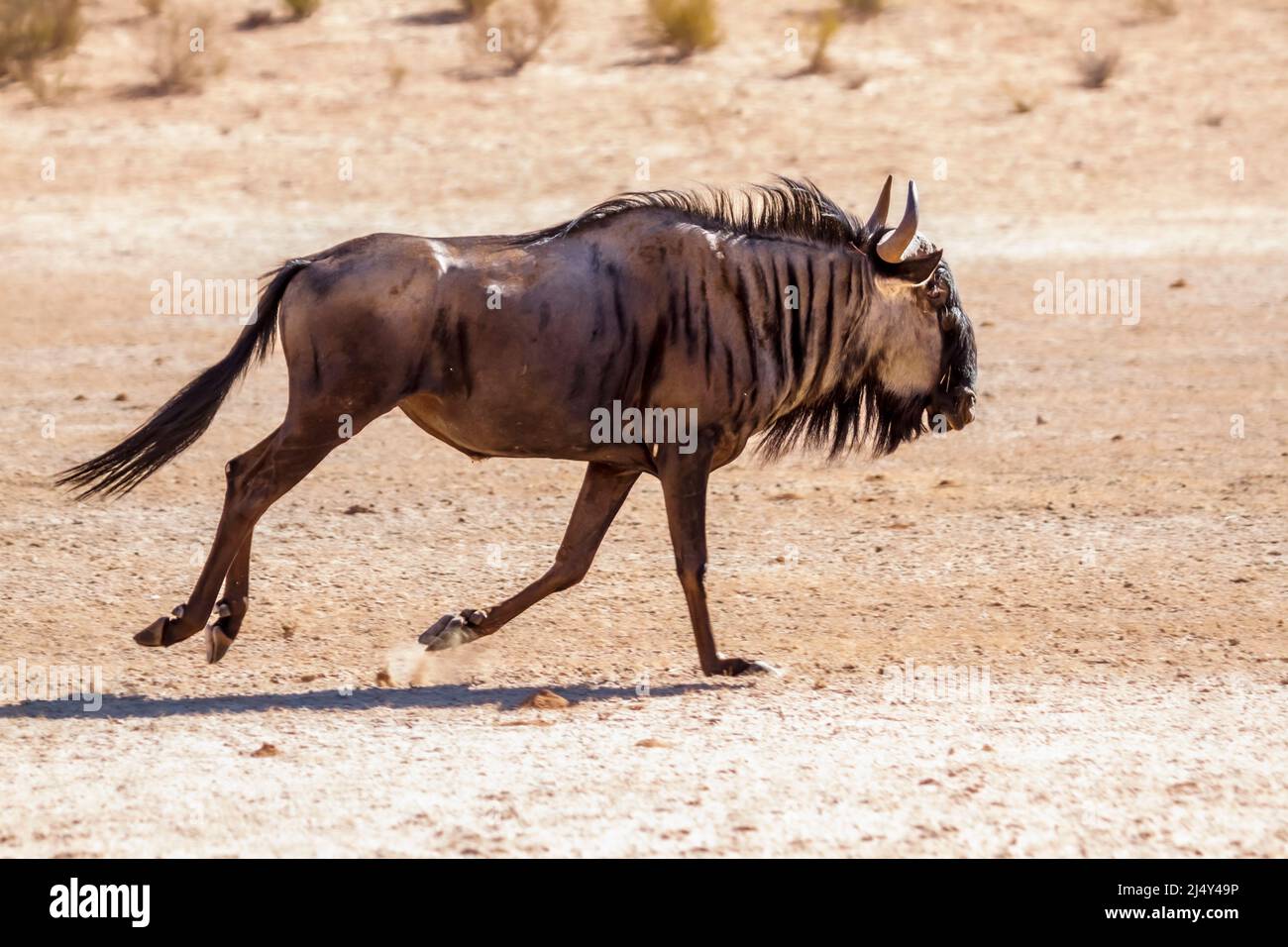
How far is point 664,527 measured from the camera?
30.9ft

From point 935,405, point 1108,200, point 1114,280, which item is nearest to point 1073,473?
point 935,405

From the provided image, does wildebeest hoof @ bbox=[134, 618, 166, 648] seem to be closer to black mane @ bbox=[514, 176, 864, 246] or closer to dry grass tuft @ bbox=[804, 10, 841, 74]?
black mane @ bbox=[514, 176, 864, 246]

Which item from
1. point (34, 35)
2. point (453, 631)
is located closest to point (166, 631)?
point (453, 631)

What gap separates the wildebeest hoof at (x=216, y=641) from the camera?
668 centimetres

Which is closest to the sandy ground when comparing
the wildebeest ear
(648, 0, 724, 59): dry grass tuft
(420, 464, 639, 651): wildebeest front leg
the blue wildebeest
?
(420, 464, 639, 651): wildebeest front leg

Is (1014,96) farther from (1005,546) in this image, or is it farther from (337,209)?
(1005,546)

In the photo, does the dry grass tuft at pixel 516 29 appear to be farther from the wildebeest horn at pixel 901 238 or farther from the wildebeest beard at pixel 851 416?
the wildebeest horn at pixel 901 238

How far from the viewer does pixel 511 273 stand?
6742mm

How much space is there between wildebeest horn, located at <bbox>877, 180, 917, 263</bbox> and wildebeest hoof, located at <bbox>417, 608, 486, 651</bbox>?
1.94 meters

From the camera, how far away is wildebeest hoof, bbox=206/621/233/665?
6.68m

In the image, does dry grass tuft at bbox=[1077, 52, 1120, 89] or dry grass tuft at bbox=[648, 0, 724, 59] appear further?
dry grass tuft at bbox=[648, 0, 724, 59]

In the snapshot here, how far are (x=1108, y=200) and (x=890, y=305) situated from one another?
1134 cm

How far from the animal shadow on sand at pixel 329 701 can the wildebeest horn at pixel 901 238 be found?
1643 millimetres

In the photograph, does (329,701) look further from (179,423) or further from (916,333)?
(916,333)
